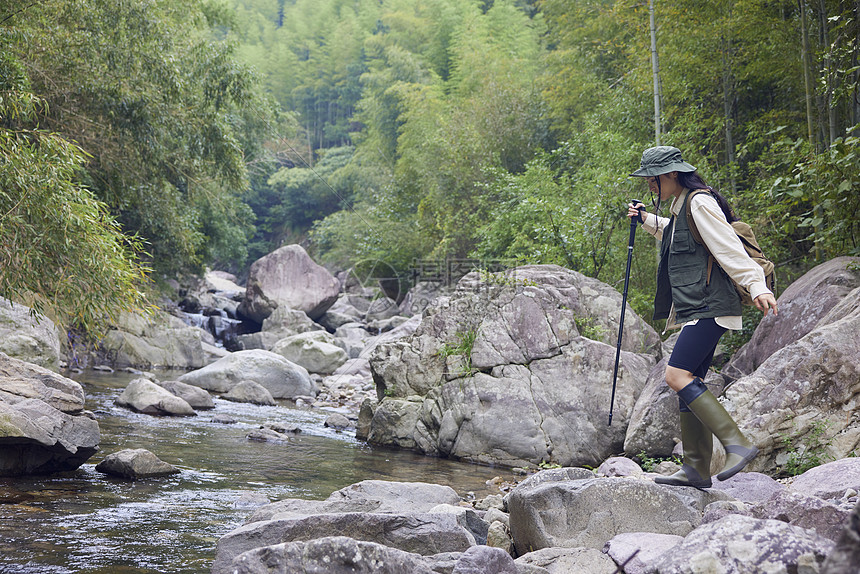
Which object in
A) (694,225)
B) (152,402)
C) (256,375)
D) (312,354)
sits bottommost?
(312,354)

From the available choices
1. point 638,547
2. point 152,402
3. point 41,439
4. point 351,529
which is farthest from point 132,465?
point 638,547

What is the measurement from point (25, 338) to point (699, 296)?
880cm

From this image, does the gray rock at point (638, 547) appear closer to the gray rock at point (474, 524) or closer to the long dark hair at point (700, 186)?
the gray rock at point (474, 524)

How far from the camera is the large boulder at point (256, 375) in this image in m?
12.1

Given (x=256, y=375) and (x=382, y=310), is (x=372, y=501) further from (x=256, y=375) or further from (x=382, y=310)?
(x=382, y=310)

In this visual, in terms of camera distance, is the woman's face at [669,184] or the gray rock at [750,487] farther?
the gray rock at [750,487]

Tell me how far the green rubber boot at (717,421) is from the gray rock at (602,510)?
0.33 m

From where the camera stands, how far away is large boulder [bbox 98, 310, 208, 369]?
14438 mm

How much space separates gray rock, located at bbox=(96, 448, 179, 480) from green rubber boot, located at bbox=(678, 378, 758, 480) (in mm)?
4523

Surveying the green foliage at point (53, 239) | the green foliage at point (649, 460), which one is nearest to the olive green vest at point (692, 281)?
the green foliage at point (649, 460)

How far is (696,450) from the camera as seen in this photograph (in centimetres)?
364

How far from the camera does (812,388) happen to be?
5398 millimetres

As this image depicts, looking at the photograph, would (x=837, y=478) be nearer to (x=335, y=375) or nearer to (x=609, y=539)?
(x=609, y=539)

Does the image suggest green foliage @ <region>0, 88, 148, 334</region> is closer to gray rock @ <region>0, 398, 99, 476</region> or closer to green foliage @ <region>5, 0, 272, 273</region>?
gray rock @ <region>0, 398, 99, 476</region>
